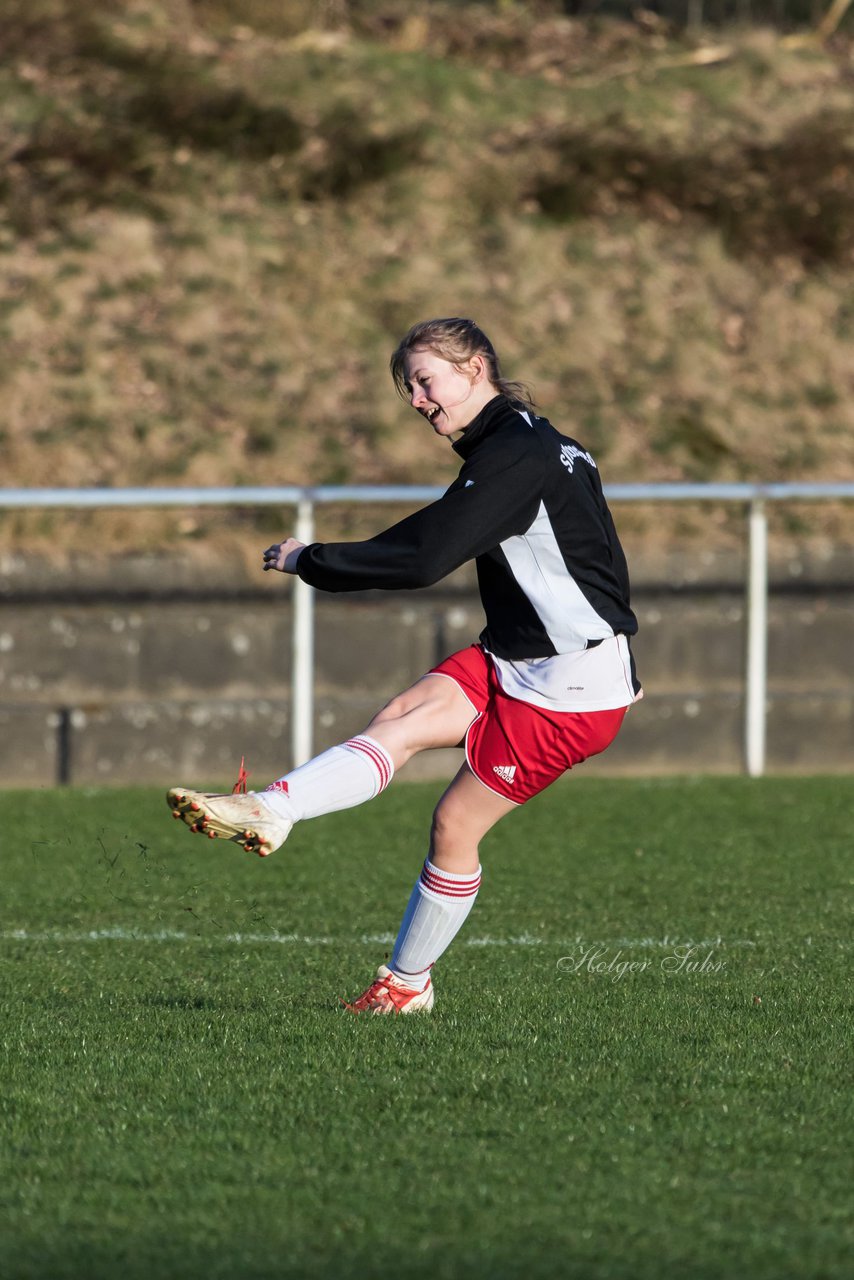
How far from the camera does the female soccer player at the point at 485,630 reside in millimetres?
4578

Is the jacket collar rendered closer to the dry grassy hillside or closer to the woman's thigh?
the woman's thigh

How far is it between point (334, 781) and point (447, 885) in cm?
47

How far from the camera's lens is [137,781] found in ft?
36.9

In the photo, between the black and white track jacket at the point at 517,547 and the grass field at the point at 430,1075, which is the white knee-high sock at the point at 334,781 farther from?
the grass field at the point at 430,1075

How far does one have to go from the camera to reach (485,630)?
483cm

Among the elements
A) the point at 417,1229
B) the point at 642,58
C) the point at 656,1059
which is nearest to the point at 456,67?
the point at 642,58

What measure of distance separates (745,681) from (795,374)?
4946mm

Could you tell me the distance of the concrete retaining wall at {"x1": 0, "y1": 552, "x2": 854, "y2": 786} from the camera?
11234 millimetres

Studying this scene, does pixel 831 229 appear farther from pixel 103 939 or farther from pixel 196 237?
pixel 103 939

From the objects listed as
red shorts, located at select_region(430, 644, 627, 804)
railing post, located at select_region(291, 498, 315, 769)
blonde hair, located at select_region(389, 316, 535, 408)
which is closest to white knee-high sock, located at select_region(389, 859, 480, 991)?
red shorts, located at select_region(430, 644, 627, 804)

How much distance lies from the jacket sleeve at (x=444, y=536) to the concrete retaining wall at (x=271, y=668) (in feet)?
21.7

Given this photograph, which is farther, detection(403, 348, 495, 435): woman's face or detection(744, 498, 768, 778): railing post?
detection(744, 498, 768, 778): railing post

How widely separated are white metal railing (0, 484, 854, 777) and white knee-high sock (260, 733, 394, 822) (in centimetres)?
544

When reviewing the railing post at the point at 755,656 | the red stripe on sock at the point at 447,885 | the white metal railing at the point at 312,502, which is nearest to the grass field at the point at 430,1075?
the red stripe on sock at the point at 447,885
